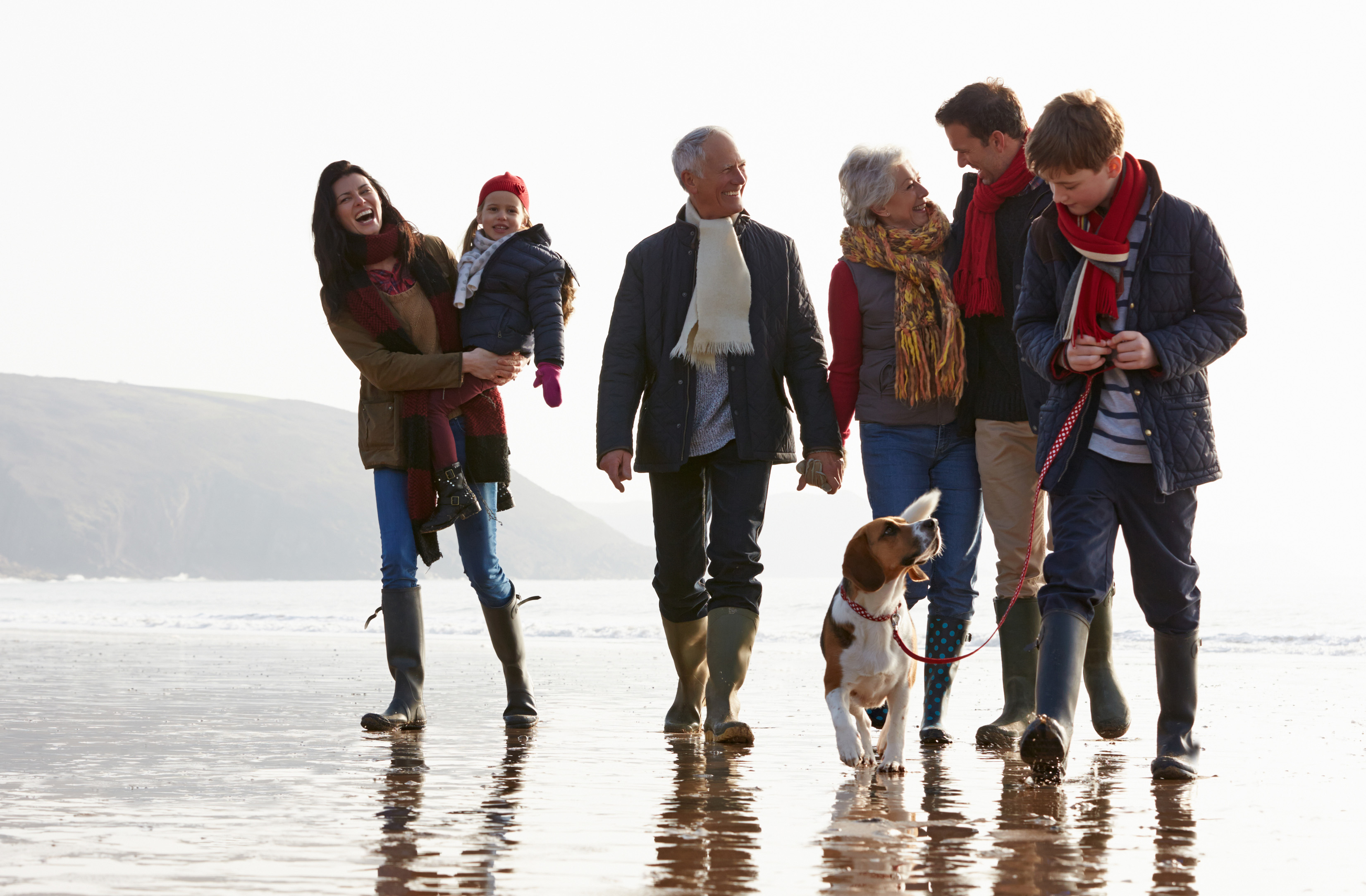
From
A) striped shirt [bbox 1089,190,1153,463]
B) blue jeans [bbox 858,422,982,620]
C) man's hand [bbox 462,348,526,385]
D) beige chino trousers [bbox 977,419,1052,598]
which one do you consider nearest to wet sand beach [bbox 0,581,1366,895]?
blue jeans [bbox 858,422,982,620]

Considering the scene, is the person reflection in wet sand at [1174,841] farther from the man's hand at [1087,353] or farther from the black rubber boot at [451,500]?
the black rubber boot at [451,500]

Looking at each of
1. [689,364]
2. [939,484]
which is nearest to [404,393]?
[689,364]

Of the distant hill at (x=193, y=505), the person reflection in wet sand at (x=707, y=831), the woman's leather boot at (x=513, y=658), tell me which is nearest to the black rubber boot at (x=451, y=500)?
the woman's leather boot at (x=513, y=658)

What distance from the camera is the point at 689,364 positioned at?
475 cm

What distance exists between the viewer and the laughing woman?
195 inches

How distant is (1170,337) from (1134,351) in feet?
0.38

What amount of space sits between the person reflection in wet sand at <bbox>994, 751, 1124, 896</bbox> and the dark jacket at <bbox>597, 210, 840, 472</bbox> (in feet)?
4.92

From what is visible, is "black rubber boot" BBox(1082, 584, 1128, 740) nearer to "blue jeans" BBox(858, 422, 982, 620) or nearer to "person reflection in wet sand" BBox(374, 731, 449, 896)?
"blue jeans" BBox(858, 422, 982, 620)

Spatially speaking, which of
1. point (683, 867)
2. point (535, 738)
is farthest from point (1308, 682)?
point (683, 867)

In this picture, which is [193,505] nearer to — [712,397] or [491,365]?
[491,365]

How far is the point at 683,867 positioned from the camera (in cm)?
248

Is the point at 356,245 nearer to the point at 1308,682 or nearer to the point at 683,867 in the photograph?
the point at 683,867

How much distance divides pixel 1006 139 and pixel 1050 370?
1108 millimetres

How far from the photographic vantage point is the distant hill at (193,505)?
483 ft
